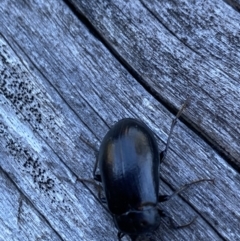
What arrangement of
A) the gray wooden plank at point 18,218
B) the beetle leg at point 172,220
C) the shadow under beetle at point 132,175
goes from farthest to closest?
1. the gray wooden plank at point 18,218
2. the beetle leg at point 172,220
3. the shadow under beetle at point 132,175

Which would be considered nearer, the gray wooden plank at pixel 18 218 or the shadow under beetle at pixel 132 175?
the shadow under beetle at pixel 132 175

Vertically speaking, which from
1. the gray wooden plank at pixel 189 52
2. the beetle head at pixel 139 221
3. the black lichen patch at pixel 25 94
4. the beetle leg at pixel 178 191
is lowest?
the beetle head at pixel 139 221

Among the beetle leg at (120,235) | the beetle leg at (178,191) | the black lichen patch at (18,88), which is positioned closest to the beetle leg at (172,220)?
the beetle leg at (178,191)

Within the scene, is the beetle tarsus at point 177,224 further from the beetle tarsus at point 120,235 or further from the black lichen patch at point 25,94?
the black lichen patch at point 25,94

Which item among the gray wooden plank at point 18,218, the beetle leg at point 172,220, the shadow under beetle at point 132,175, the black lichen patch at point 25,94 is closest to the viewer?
the shadow under beetle at point 132,175

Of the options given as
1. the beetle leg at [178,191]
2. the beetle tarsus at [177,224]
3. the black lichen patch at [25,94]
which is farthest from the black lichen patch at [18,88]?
the beetle tarsus at [177,224]

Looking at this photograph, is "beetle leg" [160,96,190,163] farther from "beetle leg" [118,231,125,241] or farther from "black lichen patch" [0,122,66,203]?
"black lichen patch" [0,122,66,203]

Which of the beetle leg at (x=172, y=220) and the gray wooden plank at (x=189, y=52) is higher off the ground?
the gray wooden plank at (x=189, y=52)

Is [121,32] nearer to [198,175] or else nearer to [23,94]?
[23,94]
